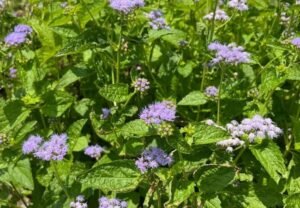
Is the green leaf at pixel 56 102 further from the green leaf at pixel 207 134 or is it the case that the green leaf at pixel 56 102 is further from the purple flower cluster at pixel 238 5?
the purple flower cluster at pixel 238 5

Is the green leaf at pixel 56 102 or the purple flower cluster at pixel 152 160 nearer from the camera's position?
the purple flower cluster at pixel 152 160

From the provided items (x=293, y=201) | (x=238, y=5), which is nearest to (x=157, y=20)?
(x=238, y=5)

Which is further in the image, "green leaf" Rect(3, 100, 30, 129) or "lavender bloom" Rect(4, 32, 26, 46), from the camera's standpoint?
"lavender bloom" Rect(4, 32, 26, 46)

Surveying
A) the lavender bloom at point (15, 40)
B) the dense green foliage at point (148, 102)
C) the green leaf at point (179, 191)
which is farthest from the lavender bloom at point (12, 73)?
the green leaf at point (179, 191)

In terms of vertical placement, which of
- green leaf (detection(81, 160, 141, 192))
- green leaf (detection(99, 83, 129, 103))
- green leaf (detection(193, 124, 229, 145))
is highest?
green leaf (detection(99, 83, 129, 103))

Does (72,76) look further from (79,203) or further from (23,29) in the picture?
(79,203)

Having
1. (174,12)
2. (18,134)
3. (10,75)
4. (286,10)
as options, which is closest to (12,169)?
(18,134)

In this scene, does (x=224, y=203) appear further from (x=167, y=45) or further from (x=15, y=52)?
(x=15, y=52)

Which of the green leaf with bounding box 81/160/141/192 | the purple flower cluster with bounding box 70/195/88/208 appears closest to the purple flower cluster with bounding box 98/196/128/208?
the green leaf with bounding box 81/160/141/192

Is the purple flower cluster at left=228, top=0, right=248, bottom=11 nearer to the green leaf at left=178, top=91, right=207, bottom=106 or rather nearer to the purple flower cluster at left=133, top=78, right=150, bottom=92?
the green leaf at left=178, top=91, right=207, bottom=106
